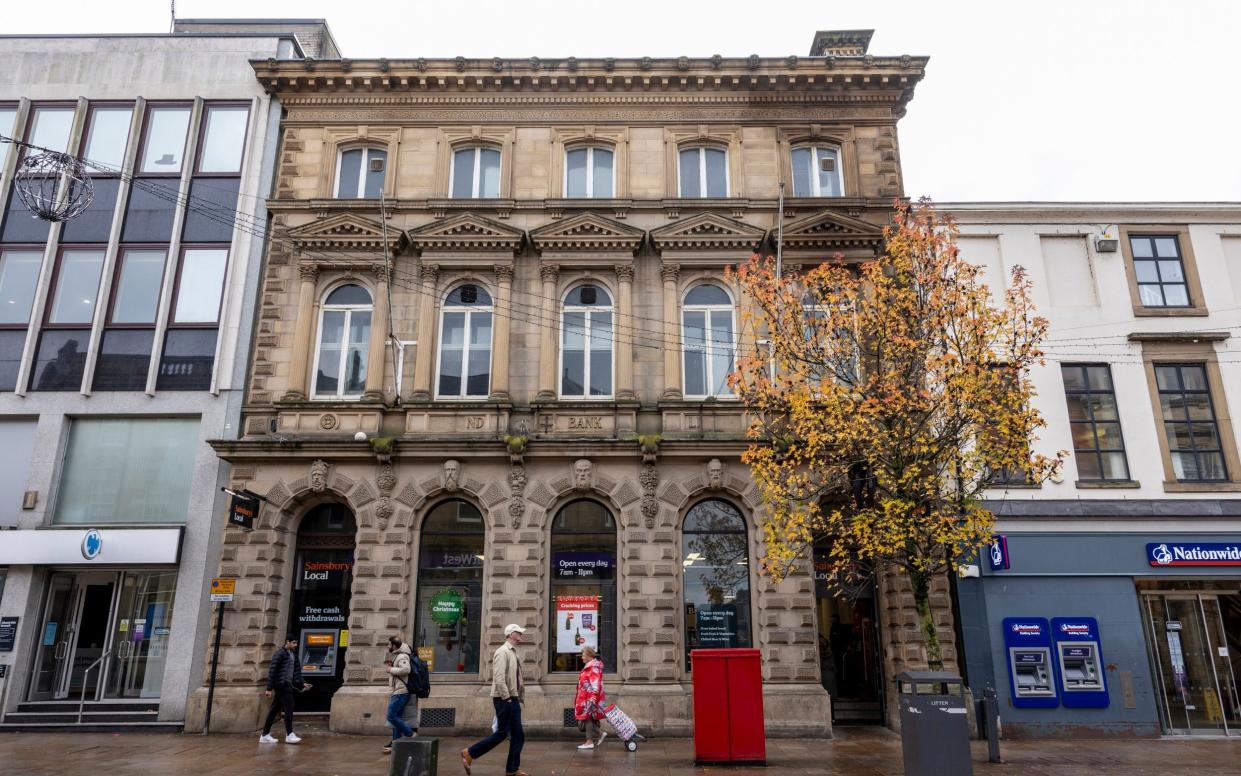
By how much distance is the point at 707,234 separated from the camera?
19484 millimetres

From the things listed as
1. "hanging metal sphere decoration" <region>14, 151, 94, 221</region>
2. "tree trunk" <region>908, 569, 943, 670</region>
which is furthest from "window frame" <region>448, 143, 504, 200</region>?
"tree trunk" <region>908, 569, 943, 670</region>

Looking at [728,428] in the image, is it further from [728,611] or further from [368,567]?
[368,567]

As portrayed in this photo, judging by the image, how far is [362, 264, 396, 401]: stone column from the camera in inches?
736

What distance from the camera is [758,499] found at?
1764 centimetres

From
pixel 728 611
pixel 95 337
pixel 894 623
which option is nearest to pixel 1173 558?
pixel 894 623

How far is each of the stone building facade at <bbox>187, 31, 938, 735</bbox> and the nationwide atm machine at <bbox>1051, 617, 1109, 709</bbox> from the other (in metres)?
2.34

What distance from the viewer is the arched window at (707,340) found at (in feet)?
62.4

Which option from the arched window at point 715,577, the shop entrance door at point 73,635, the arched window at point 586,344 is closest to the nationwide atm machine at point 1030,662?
the arched window at point 715,577

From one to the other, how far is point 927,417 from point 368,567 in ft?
40.9

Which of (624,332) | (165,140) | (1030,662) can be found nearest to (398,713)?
(624,332)

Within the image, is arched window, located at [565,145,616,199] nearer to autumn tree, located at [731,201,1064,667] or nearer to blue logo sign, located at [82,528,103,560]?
autumn tree, located at [731,201,1064,667]

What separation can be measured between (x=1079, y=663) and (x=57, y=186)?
90.6 ft

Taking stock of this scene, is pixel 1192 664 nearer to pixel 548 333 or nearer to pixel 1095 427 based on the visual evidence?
pixel 1095 427

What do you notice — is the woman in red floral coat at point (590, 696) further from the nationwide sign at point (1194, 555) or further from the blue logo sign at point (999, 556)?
the nationwide sign at point (1194, 555)
